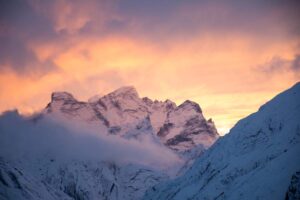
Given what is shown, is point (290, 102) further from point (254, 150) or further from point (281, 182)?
point (281, 182)

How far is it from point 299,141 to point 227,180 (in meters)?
43.9

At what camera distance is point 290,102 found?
192 m

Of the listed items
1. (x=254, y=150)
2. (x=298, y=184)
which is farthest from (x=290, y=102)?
(x=298, y=184)

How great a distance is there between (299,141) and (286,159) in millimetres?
17539

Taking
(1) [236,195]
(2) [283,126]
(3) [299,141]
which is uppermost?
(2) [283,126]

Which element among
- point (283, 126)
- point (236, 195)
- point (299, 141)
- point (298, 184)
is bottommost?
point (298, 184)

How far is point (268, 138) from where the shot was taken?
194625mm

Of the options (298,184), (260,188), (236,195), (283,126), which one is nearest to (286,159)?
(260,188)

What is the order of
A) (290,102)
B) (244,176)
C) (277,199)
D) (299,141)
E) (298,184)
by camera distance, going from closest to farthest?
(298,184) → (277,199) → (299,141) → (244,176) → (290,102)

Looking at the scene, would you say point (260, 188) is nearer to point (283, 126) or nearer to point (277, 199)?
point (277, 199)

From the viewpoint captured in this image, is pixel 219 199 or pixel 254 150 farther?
pixel 254 150

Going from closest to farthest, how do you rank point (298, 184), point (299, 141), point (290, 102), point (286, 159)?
point (298, 184) < point (286, 159) < point (299, 141) < point (290, 102)

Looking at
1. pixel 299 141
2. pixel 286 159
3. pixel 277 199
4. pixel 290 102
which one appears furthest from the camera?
pixel 290 102

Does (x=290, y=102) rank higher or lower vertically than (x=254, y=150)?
higher
